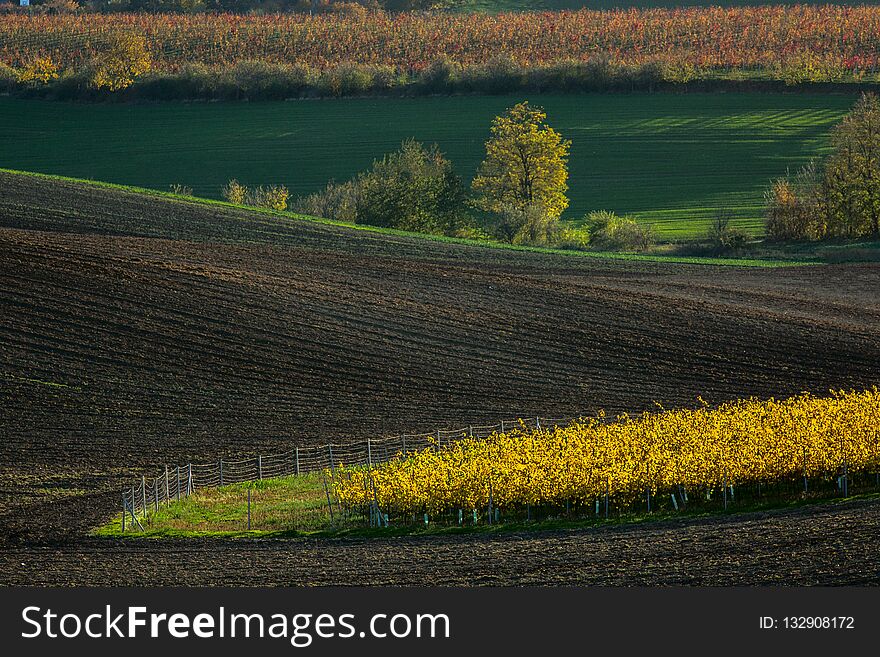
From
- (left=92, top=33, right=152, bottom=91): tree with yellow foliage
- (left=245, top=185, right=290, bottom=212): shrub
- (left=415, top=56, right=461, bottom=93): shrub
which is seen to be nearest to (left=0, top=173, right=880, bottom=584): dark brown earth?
(left=245, top=185, right=290, bottom=212): shrub

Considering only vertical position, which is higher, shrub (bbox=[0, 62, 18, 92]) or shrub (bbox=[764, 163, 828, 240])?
shrub (bbox=[0, 62, 18, 92])

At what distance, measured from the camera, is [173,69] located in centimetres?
10831

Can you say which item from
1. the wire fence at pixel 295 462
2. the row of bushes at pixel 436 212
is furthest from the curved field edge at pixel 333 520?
the row of bushes at pixel 436 212

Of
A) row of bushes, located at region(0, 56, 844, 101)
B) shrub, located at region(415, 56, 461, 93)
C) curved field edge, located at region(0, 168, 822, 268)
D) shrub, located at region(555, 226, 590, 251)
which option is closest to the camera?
curved field edge, located at region(0, 168, 822, 268)

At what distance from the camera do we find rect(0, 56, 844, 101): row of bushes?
334ft

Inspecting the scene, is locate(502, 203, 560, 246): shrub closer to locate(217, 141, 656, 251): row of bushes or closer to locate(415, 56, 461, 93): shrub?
locate(217, 141, 656, 251): row of bushes

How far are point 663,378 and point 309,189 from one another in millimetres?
51956

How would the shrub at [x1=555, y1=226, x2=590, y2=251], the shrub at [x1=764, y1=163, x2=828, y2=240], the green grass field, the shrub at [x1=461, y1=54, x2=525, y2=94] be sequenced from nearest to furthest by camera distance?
the shrub at [x1=764, y1=163, x2=828, y2=240], the shrub at [x1=555, y1=226, x2=590, y2=251], the shrub at [x1=461, y1=54, x2=525, y2=94], the green grass field

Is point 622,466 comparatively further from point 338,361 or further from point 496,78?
point 496,78

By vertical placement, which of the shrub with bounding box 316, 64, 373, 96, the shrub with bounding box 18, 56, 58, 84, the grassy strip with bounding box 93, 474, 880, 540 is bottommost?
the grassy strip with bounding box 93, 474, 880, 540

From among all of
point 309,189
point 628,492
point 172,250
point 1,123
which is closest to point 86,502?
point 628,492

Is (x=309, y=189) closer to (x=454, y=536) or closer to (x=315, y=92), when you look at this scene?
(x=315, y=92)

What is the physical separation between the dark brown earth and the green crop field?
31.7 metres

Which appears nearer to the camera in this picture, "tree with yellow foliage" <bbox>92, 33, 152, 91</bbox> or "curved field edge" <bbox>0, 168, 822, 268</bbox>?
"curved field edge" <bbox>0, 168, 822, 268</bbox>
